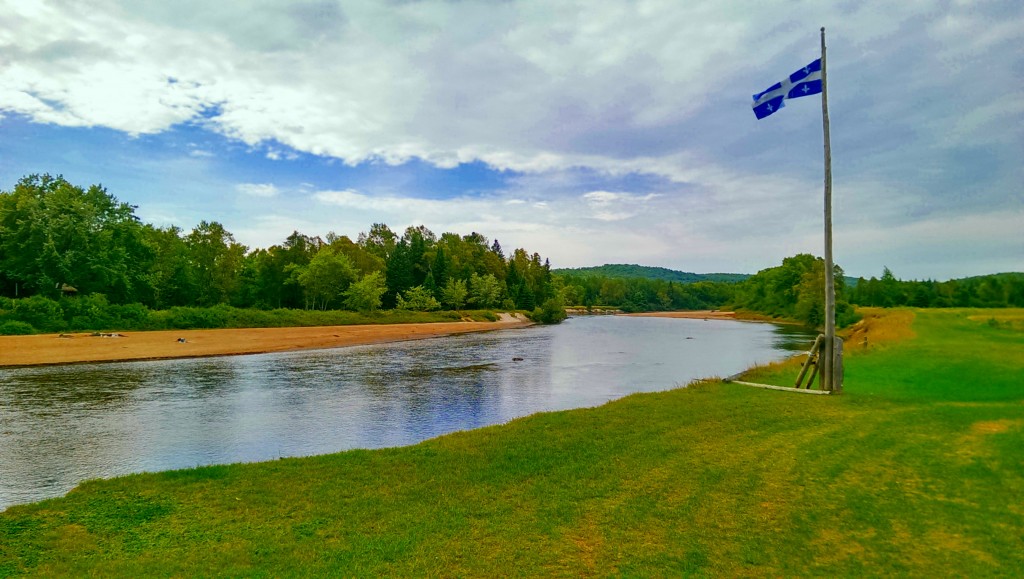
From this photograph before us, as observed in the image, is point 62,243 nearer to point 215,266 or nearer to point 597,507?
point 215,266

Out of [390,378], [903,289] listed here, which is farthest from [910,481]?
[903,289]

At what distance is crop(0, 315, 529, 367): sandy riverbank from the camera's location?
34969 mm

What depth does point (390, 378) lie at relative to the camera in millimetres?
29250

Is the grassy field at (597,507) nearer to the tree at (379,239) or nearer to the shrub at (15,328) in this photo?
the shrub at (15,328)

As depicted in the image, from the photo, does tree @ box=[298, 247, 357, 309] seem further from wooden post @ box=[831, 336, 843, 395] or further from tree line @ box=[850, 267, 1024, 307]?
tree line @ box=[850, 267, 1024, 307]

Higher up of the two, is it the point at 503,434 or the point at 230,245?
the point at 230,245

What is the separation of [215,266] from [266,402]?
74882 mm

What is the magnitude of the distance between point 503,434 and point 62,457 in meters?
11.6

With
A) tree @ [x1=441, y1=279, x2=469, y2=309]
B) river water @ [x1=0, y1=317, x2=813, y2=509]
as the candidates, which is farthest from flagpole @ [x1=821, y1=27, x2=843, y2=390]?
tree @ [x1=441, y1=279, x2=469, y2=309]

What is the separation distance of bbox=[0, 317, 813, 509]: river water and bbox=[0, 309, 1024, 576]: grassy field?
508cm

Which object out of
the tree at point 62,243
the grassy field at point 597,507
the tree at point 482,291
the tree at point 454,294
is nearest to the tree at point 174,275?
the tree at point 62,243

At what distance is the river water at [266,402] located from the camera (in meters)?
14.2

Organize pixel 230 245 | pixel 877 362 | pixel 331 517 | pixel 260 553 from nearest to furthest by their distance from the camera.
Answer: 1. pixel 260 553
2. pixel 331 517
3. pixel 877 362
4. pixel 230 245

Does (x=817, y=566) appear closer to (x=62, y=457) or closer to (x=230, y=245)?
(x=62, y=457)
